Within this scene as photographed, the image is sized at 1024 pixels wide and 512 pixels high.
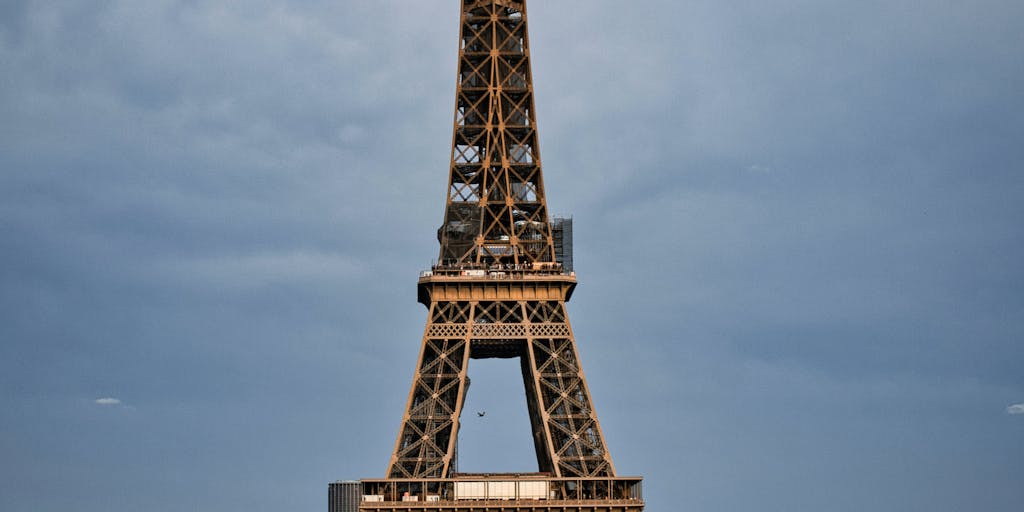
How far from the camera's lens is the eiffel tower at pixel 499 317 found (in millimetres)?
83938

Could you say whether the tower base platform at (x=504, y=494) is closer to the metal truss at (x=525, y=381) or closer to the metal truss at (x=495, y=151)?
the metal truss at (x=525, y=381)

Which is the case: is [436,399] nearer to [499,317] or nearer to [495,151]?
[499,317]

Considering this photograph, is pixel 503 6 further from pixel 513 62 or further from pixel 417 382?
pixel 417 382

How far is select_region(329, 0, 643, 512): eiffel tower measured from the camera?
83938mm

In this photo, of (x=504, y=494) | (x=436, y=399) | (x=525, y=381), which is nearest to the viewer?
(x=504, y=494)

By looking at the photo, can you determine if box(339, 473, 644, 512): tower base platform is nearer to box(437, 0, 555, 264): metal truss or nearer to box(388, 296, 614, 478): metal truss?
box(388, 296, 614, 478): metal truss

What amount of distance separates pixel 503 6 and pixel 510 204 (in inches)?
625

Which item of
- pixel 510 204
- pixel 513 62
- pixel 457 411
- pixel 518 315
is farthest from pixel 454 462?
pixel 513 62

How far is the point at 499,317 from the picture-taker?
9031 centimetres

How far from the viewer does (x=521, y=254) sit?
92.3m

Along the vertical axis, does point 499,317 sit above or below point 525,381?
above

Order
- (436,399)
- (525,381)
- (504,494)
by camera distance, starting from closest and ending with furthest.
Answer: (504,494) → (436,399) → (525,381)

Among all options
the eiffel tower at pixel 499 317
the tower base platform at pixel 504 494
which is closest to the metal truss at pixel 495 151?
the eiffel tower at pixel 499 317

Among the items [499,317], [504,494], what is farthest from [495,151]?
[504,494]
